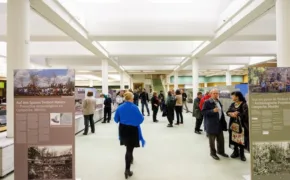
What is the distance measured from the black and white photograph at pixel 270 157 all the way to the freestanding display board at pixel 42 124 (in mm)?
2575

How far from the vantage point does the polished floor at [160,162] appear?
3.55 m

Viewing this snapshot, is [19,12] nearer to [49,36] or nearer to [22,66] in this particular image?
[22,66]

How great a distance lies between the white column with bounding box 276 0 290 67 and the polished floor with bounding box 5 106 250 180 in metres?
2.09

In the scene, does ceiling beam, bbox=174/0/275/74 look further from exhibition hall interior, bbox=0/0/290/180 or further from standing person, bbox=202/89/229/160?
standing person, bbox=202/89/229/160

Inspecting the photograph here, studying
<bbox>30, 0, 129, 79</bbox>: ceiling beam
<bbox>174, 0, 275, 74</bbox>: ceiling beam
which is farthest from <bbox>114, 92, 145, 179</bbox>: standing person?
<bbox>174, 0, 275, 74</bbox>: ceiling beam

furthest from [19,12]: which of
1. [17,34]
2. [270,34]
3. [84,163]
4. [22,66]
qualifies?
[270,34]

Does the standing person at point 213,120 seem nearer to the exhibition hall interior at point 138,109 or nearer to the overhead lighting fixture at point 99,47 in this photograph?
the exhibition hall interior at point 138,109

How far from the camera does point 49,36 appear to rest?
6.85 metres

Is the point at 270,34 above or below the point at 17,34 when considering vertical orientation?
above

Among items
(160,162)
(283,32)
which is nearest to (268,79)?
(283,32)

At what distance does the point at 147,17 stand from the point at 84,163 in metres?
4.52

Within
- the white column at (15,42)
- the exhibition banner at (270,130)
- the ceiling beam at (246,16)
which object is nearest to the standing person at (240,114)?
the exhibition banner at (270,130)

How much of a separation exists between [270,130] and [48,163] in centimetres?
311

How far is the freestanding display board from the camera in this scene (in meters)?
2.78
